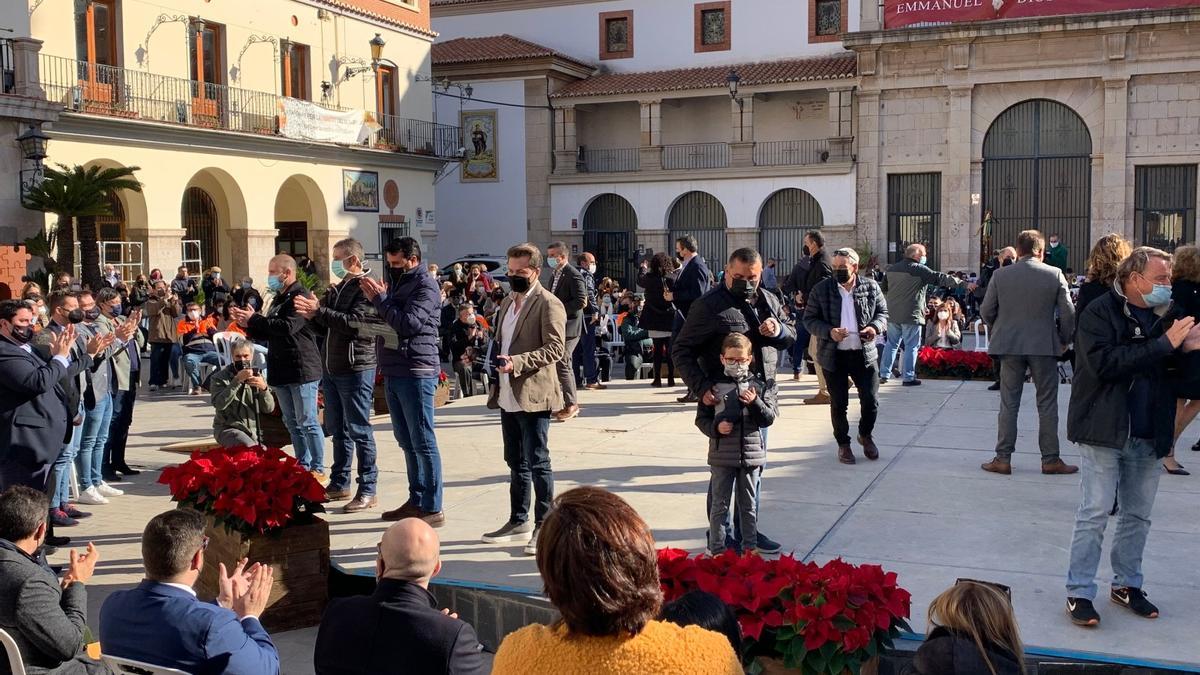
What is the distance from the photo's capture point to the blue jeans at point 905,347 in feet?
45.1

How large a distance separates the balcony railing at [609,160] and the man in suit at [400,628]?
3506cm

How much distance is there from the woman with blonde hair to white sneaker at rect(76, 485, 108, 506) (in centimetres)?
688

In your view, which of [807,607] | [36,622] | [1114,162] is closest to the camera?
[36,622]

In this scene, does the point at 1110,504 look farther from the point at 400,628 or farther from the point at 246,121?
the point at 246,121

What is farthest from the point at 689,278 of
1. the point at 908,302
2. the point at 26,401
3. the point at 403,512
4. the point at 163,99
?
the point at 163,99

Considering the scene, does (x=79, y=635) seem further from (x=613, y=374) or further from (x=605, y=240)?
(x=605, y=240)

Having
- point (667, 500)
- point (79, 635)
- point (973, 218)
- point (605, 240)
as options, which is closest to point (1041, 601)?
point (667, 500)

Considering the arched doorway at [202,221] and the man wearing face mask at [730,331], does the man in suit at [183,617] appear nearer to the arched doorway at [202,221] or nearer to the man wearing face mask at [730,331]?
the man wearing face mask at [730,331]

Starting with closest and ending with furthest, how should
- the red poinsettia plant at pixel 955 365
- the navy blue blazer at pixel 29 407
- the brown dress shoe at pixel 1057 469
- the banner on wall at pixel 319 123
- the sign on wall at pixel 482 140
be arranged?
the navy blue blazer at pixel 29 407 < the brown dress shoe at pixel 1057 469 < the red poinsettia plant at pixel 955 365 < the banner on wall at pixel 319 123 < the sign on wall at pixel 482 140

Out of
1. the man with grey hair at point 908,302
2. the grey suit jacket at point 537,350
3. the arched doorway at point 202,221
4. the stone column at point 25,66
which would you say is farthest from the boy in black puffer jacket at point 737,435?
the arched doorway at point 202,221

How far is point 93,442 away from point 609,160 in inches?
1234

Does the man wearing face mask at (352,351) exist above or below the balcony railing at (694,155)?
below

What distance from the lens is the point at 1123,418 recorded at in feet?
17.6

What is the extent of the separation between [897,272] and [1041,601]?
7979mm
